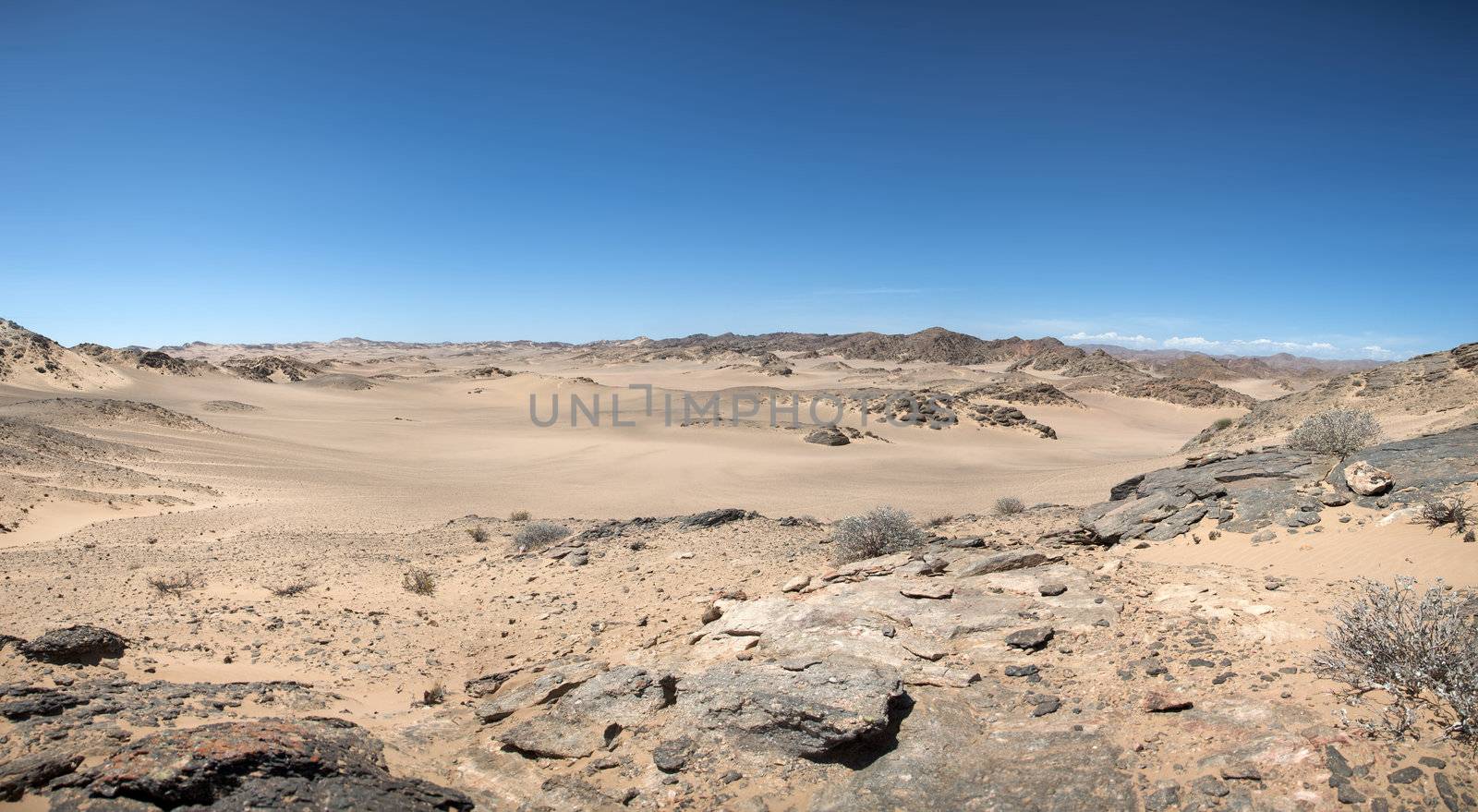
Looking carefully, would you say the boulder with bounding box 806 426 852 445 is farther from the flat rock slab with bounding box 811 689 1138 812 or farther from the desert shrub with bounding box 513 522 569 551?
the flat rock slab with bounding box 811 689 1138 812

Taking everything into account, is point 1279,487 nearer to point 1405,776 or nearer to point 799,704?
point 1405,776

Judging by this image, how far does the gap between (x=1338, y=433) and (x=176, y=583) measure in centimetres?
1490

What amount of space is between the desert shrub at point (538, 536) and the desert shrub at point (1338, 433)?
11.3 meters

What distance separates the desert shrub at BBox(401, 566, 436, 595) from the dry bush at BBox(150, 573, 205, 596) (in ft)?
6.98

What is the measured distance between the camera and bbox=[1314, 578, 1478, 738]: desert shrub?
131 inches

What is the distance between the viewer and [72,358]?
37531 mm

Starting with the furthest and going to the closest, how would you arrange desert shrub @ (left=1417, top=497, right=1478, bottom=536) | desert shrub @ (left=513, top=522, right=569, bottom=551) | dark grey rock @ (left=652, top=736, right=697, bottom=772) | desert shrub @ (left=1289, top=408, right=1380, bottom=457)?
1. desert shrub @ (left=513, top=522, right=569, bottom=551)
2. desert shrub @ (left=1289, top=408, right=1380, bottom=457)
3. desert shrub @ (left=1417, top=497, right=1478, bottom=536)
4. dark grey rock @ (left=652, top=736, right=697, bottom=772)

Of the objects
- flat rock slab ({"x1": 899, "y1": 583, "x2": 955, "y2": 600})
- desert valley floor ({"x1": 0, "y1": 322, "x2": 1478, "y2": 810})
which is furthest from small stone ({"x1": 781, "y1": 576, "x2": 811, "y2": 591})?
flat rock slab ({"x1": 899, "y1": 583, "x2": 955, "y2": 600})

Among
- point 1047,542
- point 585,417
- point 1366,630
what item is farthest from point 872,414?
point 1366,630

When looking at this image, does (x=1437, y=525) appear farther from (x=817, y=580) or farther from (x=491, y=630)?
(x=491, y=630)

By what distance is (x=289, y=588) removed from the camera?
26.2 ft

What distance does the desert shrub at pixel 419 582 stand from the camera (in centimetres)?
859

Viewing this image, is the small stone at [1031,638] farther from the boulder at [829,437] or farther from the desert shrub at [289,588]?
the boulder at [829,437]

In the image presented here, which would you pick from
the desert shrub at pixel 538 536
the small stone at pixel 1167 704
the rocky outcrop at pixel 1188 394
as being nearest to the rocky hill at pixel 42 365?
the desert shrub at pixel 538 536
